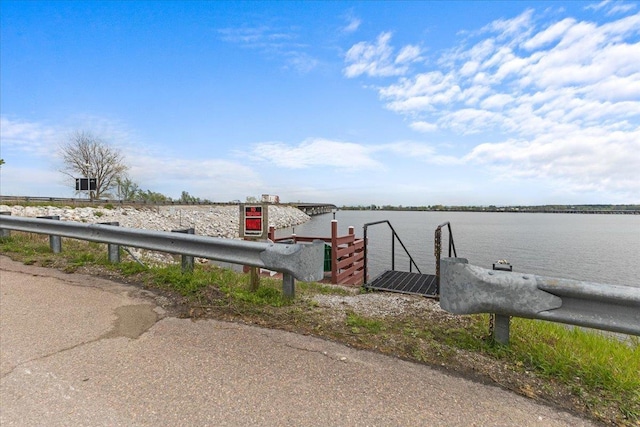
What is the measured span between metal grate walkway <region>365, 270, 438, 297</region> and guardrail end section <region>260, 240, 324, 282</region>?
3.54 meters

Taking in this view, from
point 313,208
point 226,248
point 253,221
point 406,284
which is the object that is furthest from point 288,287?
point 313,208

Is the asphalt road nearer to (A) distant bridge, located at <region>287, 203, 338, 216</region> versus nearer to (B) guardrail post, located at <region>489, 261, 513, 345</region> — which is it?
(B) guardrail post, located at <region>489, 261, 513, 345</region>

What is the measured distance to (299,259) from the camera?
3.47 m

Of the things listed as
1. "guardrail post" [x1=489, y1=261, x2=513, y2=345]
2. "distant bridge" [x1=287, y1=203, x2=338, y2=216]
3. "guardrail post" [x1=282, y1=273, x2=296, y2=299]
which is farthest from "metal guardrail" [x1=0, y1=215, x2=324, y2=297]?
"distant bridge" [x1=287, y1=203, x2=338, y2=216]

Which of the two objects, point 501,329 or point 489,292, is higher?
point 489,292

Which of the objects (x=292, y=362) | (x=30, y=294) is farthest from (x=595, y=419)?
(x=30, y=294)

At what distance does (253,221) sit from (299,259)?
3.75ft

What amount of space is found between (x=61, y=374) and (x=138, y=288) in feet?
6.84

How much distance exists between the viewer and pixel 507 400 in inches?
81.3

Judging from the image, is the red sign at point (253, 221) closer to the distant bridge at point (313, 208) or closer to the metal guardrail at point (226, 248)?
the metal guardrail at point (226, 248)

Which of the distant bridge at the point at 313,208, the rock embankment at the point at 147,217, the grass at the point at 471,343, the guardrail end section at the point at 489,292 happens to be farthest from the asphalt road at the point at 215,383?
the distant bridge at the point at 313,208

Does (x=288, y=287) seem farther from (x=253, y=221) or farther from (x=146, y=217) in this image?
(x=146, y=217)

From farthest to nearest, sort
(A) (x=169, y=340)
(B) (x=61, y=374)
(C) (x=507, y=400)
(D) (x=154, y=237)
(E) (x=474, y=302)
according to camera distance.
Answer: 1. (D) (x=154, y=237)
2. (A) (x=169, y=340)
3. (E) (x=474, y=302)
4. (B) (x=61, y=374)
5. (C) (x=507, y=400)

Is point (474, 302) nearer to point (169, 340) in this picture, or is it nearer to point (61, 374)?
point (169, 340)
